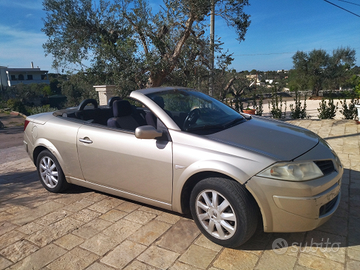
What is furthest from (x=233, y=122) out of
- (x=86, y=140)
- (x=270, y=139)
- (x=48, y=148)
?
(x=48, y=148)

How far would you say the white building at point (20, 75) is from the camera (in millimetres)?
69188

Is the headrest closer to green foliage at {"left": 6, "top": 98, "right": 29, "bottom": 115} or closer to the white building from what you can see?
green foliage at {"left": 6, "top": 98, "right": 29, "bottom": 115}

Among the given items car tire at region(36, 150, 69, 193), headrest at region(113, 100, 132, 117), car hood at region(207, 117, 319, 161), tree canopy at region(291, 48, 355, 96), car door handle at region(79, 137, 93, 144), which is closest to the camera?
car hood at region(207, 117, 319, 161)

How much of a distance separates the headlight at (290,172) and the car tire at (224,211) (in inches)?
10.8

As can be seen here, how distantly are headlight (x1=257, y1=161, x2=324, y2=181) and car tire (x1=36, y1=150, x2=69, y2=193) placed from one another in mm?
2871

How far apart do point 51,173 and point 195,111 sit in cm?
230

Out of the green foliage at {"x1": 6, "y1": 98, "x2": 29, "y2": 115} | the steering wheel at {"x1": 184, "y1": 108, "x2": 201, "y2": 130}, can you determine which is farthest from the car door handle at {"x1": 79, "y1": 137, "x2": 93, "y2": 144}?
the green foliage at {"x1": 6, "y1": 98, "x2": 29, "y2": 115}

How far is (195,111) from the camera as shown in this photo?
135 inches

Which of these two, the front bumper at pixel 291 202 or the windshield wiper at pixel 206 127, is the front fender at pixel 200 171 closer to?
the front bumper at pixel 291 202

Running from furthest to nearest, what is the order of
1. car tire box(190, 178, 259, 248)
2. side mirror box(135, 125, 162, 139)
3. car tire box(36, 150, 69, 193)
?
1. car tire box(36, 150, 69, 193)
2. side mirror box(135, 125, 162, 139)
3. car tire box(190, 178, 259, 248)

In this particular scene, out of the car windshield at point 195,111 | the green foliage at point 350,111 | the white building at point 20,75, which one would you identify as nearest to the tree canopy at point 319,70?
the green foliage at point 350,111

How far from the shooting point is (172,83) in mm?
10578

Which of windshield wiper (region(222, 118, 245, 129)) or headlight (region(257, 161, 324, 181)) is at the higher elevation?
windshield wiper (region(222, 118, 245, 129))

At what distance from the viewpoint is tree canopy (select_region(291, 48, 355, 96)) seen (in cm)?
3178
